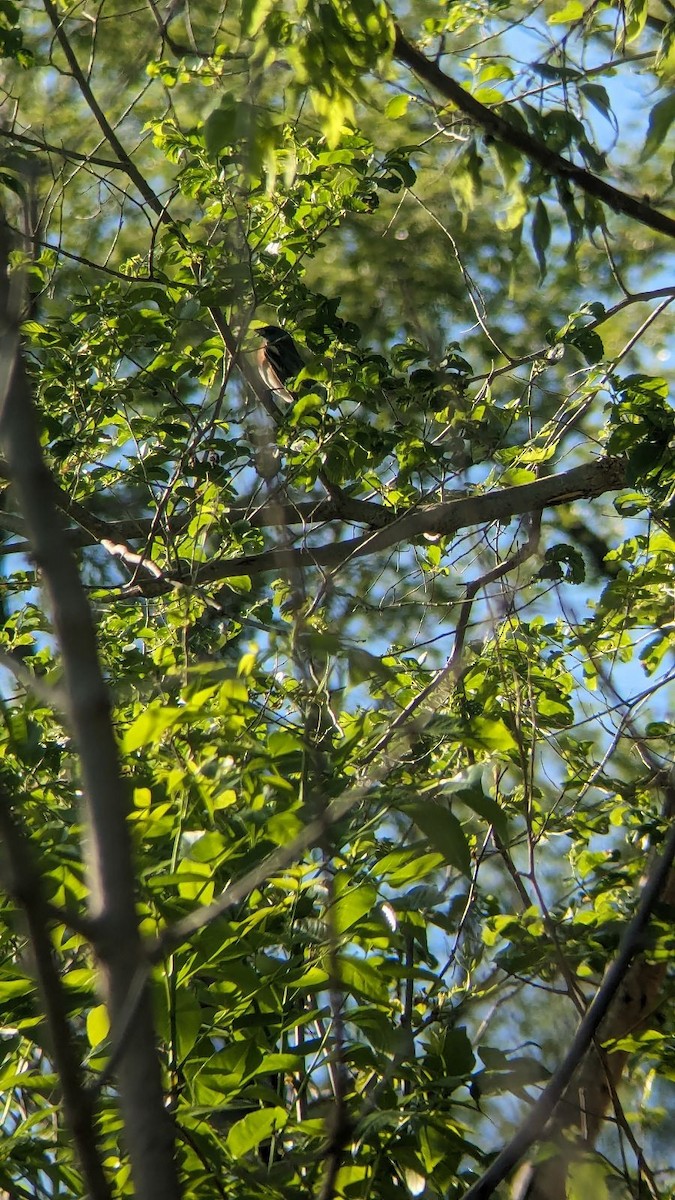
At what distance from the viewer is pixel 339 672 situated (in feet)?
5.32

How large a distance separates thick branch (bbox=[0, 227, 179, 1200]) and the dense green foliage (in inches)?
1.1

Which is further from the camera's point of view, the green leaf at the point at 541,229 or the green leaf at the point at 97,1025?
the green leaf at the point at 541,229

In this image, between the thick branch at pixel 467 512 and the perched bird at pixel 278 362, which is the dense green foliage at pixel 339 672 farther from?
the perched bird at pixel 278 362

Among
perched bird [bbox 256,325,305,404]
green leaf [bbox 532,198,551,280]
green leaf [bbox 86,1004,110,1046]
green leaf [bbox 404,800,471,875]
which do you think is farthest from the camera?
perched bird [bbox 256,325,305,404]

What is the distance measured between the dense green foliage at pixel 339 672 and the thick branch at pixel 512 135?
0.04ft

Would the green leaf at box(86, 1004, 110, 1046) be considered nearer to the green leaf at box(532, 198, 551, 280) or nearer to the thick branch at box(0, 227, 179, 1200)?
the thick branch at box(0, 227, 179, 1200)

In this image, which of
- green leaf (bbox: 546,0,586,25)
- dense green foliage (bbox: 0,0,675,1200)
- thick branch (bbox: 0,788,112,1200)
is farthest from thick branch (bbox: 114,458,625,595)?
thick branch (bbox: 0,788,112,1200)

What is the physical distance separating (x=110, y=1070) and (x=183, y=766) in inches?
31.5

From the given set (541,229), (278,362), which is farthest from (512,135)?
(278,362)

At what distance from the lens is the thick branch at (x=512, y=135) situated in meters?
1.67

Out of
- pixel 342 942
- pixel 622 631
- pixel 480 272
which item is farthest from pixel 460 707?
pixel 480 272

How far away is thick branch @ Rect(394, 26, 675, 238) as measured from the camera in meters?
1.67

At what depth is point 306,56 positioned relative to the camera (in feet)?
4.66

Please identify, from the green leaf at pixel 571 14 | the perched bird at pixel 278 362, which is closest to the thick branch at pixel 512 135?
the green leaf at pixel 571 14
